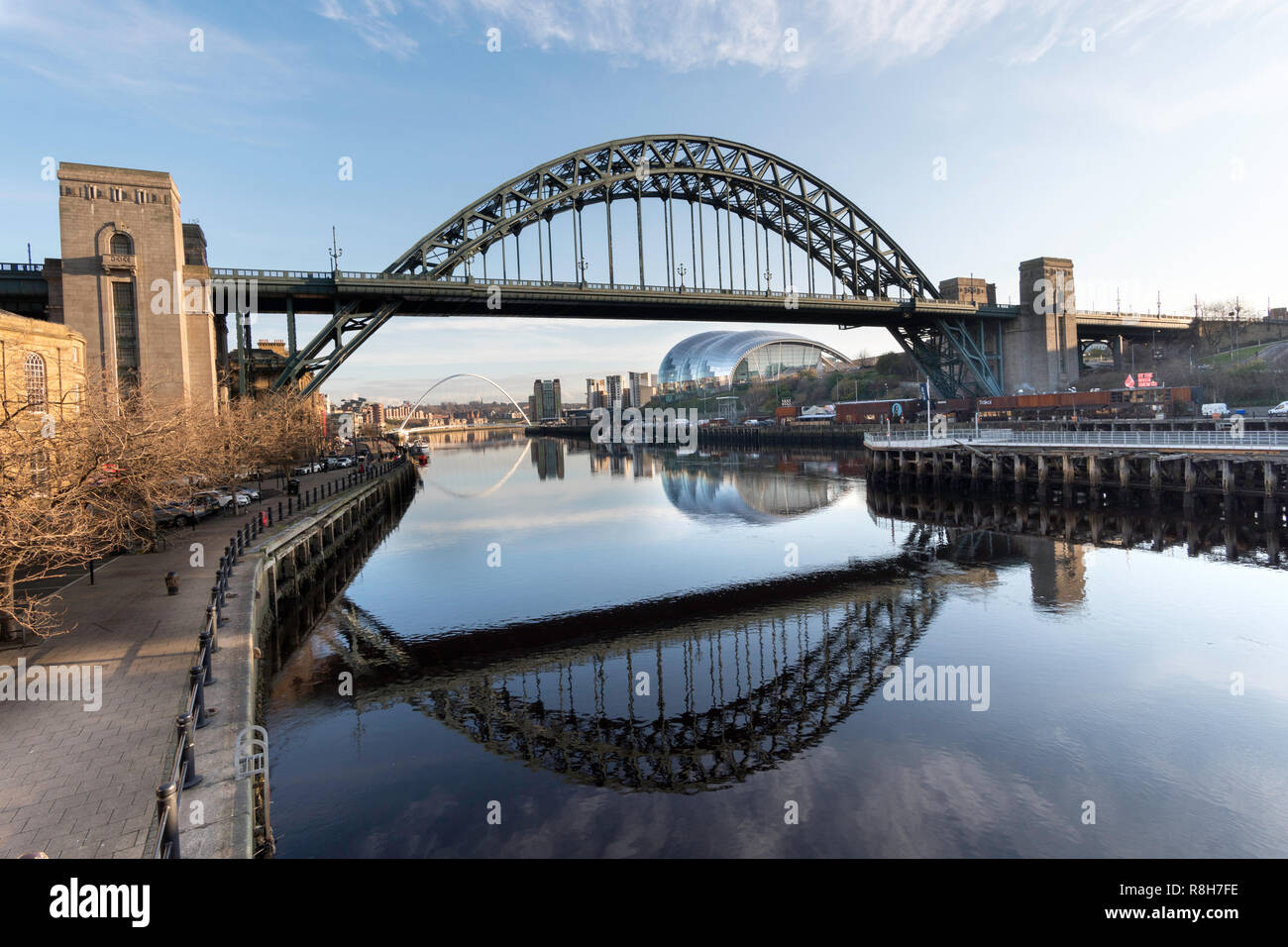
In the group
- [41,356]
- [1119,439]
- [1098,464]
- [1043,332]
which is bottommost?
[1098,464]

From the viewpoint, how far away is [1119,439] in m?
40.3

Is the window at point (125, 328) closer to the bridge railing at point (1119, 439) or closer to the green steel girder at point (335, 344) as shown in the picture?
the green steel girder at point (335, 344)

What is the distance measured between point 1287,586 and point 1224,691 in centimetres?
1023

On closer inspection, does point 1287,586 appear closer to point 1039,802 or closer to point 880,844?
point 1039,802

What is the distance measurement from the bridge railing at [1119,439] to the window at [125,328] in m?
48.5

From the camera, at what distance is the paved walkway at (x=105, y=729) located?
7.26m

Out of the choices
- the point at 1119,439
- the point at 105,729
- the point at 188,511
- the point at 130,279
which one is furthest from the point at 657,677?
the point at 130,279

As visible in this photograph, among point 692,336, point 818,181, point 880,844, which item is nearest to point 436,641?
point 880,844

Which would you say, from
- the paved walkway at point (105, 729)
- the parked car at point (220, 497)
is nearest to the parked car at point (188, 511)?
the parked car at point (220, 497)

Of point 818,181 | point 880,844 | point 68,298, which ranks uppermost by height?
point 818,181

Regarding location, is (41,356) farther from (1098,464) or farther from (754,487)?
(1098,464)

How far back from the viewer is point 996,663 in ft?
52.7

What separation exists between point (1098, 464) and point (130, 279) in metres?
55.7

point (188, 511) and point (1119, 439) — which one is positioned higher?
point (1119, 439)
